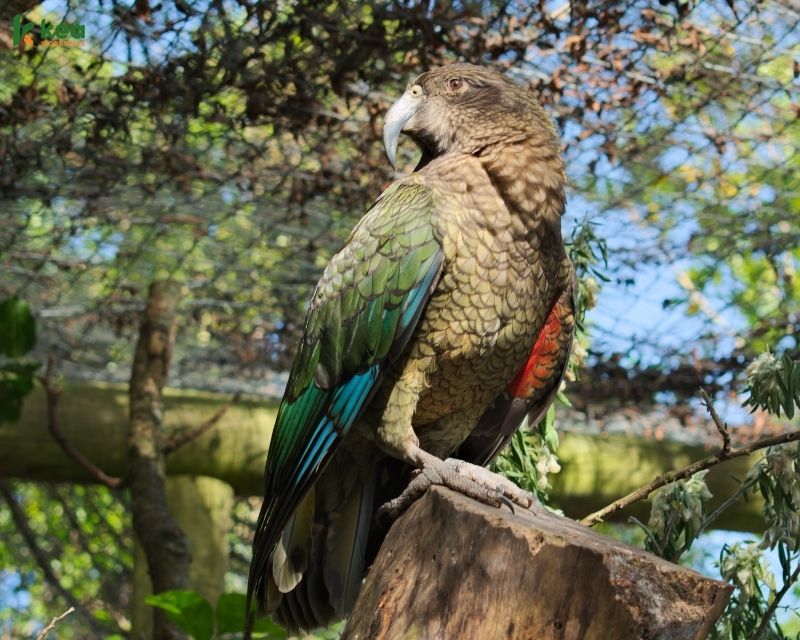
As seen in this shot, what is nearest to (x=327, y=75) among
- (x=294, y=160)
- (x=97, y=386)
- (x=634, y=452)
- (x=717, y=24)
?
(x=294, y=160)

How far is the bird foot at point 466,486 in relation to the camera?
2.59 metres

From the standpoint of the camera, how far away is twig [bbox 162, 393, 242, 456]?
4992 mm

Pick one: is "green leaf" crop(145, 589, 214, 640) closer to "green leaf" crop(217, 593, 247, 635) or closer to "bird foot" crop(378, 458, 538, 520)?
"green leaf" crop(217, 593, 247, 635)

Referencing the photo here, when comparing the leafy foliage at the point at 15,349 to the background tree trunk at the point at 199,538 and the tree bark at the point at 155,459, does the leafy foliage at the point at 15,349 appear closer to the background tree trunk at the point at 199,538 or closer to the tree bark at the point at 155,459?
the tree bark at the point at 155,459

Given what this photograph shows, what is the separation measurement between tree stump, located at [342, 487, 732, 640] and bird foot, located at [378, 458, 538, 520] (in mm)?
351

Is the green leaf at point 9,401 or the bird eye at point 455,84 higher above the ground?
the bird eye at point 455,84

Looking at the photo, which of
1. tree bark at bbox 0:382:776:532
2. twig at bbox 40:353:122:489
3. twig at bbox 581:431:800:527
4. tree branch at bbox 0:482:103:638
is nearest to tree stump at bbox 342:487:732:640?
twig at bbox 581:431:800:527

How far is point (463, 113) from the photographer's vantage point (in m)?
3.22

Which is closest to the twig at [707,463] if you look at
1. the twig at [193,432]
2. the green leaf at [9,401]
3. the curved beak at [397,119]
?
the curved beak at [397,119]

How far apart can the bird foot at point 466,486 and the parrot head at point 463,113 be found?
3.23 feet

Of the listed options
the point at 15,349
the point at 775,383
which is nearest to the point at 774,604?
the point at 775,383

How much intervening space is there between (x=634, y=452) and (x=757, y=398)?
2.88m

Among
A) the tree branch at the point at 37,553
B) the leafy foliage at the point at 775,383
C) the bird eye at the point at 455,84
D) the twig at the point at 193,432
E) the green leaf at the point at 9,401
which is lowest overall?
the tree branch at the point at 37,553

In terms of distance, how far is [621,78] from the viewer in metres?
4.12
